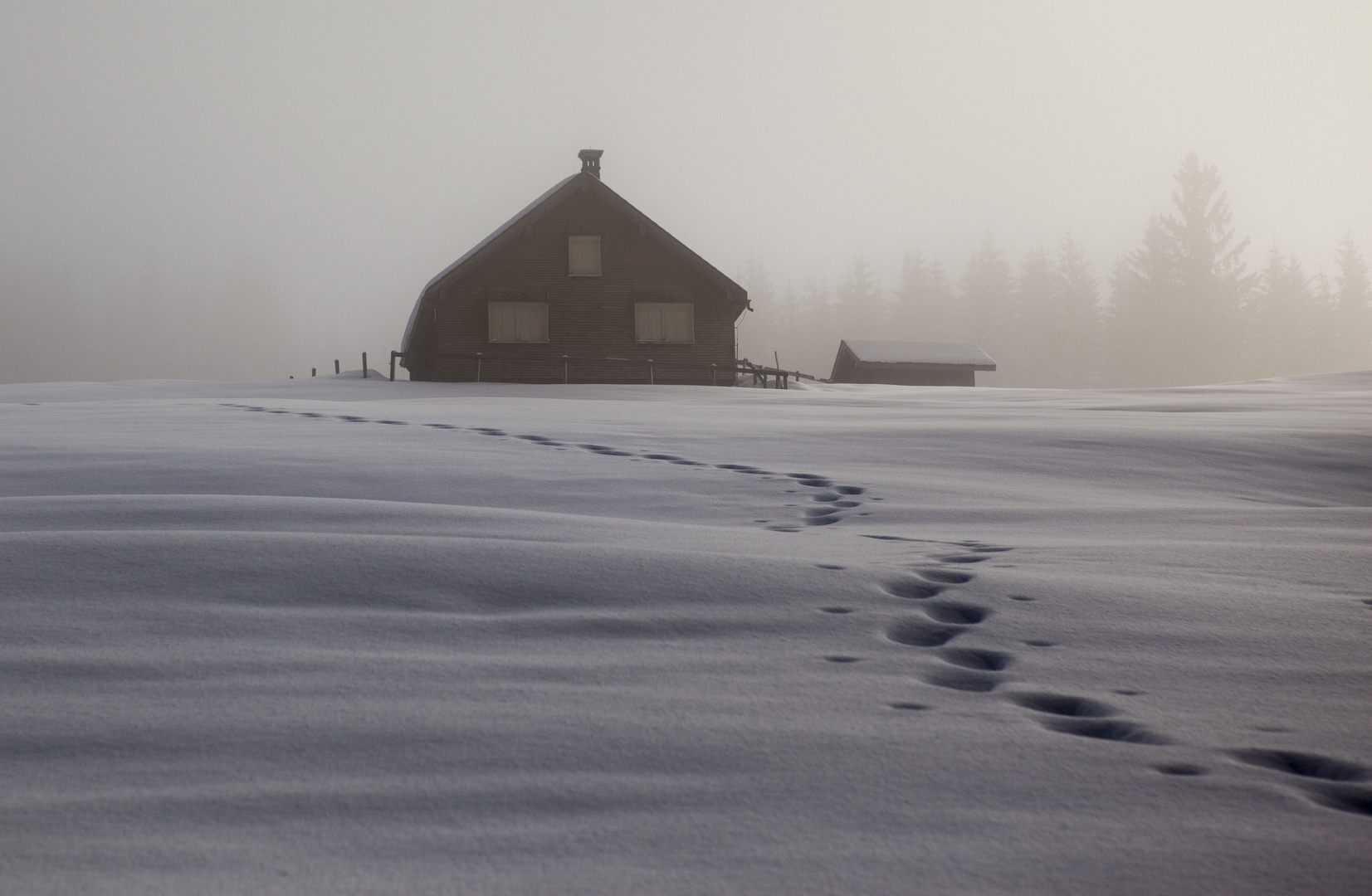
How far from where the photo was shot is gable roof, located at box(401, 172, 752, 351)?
70.7 ft

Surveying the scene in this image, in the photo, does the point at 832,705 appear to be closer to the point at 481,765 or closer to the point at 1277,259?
the point at 481,765

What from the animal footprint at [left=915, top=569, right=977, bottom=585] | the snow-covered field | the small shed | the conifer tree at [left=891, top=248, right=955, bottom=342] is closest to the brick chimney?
the small shed

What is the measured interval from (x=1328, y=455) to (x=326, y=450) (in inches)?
227

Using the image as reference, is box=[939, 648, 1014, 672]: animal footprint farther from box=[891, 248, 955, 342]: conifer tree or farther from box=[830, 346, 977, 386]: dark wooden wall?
box=[891, 248, 955, 342]: conifer tree

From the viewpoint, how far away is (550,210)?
22.0 meters

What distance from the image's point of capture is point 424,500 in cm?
413

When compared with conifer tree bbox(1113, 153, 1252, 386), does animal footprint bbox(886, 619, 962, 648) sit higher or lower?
lower

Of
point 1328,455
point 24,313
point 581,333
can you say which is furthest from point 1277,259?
point 24,313

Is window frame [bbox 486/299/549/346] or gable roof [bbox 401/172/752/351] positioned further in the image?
window frame [bbox 486/299/549/346]

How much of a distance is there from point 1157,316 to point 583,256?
4675cm

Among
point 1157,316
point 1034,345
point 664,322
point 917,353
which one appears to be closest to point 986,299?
point 1034,345

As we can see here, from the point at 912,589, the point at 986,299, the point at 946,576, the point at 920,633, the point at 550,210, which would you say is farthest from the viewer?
the point at 986,299

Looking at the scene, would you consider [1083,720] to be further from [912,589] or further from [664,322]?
[664,322]

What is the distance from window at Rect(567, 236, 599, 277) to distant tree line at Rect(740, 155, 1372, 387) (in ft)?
145
